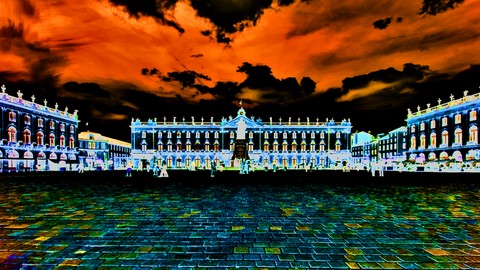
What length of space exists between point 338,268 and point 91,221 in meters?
5.00

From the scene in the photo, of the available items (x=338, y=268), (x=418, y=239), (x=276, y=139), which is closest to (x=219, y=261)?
(x=338, y=268)

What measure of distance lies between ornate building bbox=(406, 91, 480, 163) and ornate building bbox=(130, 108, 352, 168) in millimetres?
19960

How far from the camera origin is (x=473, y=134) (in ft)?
161

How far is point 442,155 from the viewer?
5512cm

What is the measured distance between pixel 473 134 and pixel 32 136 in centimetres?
6798

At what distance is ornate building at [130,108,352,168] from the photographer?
8181cm

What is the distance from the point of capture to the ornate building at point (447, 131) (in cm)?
→ 4912

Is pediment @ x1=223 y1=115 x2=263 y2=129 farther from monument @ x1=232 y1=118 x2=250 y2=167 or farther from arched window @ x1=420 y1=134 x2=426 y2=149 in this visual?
monument @ x1=232 y1=118 x2=250 y2=167

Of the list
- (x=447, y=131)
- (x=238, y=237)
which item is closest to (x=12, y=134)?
(x=238, y=237)

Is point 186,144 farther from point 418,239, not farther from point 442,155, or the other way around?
point 418,239

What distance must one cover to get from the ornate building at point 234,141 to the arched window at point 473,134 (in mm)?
32804

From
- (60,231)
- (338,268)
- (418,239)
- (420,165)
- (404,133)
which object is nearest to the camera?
(338,268)

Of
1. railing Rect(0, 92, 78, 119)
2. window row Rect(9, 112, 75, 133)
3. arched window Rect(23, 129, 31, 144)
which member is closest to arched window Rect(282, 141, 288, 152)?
window row Rect(9, 112, 75, 133)

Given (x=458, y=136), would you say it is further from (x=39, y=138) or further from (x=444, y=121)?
(x=39, y=138)
